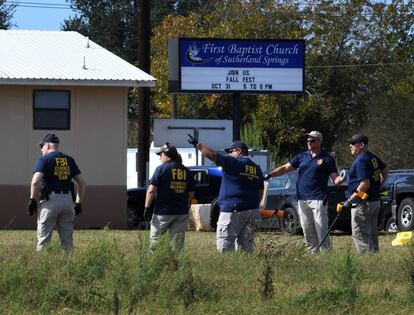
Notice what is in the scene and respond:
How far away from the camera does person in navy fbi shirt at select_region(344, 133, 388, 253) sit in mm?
13789

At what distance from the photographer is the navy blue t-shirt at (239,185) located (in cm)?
1332

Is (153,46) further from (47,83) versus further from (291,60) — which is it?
(47,83)

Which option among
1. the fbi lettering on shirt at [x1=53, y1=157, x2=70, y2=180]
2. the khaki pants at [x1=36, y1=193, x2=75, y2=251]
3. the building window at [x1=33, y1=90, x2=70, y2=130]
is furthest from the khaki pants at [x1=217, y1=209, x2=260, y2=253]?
the building window at [x1=33, y1=90, x2=70, y2=130]

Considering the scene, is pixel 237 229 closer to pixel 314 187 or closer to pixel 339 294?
pixel 314 187

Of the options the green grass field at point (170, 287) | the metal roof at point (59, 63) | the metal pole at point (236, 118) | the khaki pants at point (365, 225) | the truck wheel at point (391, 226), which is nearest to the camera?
the green grass field at point (170, 287)

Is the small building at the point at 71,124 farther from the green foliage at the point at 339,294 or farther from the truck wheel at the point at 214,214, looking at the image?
the green foliage at the point at 339,294

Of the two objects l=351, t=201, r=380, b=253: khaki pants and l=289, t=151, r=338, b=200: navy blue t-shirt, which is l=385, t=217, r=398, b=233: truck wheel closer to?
l=289, t=151, r=338, b=200: navy blue t-shirt

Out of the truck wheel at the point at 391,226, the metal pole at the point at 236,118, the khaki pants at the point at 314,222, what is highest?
the metal pole at the point at 236,118

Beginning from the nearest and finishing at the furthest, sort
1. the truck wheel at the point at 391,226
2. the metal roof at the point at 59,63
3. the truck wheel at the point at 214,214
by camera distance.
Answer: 1. the truck wheel at the point at 391,226
2. the truck wheel at the point at 214,214
3. the metal roof at the point at 59,63

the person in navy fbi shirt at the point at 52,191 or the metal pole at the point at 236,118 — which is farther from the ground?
the metal pole at the point at 236,118

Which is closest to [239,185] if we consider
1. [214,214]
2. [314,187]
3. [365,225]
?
[314,187]

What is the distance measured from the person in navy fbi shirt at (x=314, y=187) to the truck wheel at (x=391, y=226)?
8.49 m

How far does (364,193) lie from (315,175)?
98cm

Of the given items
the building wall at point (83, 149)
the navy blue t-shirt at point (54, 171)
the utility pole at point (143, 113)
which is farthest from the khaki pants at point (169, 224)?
the utility pole at point (143, 113)
